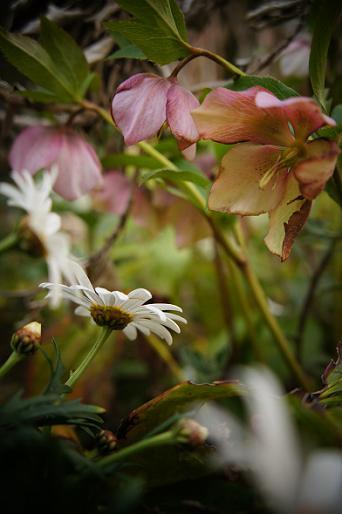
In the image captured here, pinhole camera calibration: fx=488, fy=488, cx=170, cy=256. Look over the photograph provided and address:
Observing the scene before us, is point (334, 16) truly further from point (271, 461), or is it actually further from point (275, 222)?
point (271, 461)

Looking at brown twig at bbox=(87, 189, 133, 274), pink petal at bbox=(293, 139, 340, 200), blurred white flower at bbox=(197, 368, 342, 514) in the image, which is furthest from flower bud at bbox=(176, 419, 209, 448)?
brown twig at bbox=(87, 189, 133, 274)

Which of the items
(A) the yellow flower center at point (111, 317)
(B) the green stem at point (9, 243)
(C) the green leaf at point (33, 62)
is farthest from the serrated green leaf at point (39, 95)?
(A) the yellow flower center at point (111, 317)

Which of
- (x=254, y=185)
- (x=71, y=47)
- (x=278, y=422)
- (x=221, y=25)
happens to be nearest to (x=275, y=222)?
(x=254, y=185)

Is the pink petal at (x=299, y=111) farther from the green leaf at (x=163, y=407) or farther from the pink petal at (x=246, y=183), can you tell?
the green leaf at (x=163, y=407)

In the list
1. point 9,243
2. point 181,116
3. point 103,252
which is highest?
point 181,116

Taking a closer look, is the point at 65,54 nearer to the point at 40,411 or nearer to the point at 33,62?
the point at 33,62

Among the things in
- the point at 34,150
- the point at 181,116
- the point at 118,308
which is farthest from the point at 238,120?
the point at 34,150

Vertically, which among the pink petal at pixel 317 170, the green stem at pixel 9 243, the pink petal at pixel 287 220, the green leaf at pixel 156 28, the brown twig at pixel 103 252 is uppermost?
the green leaf at pixel 156 28

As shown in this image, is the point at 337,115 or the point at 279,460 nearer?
A: the point at 279,460
